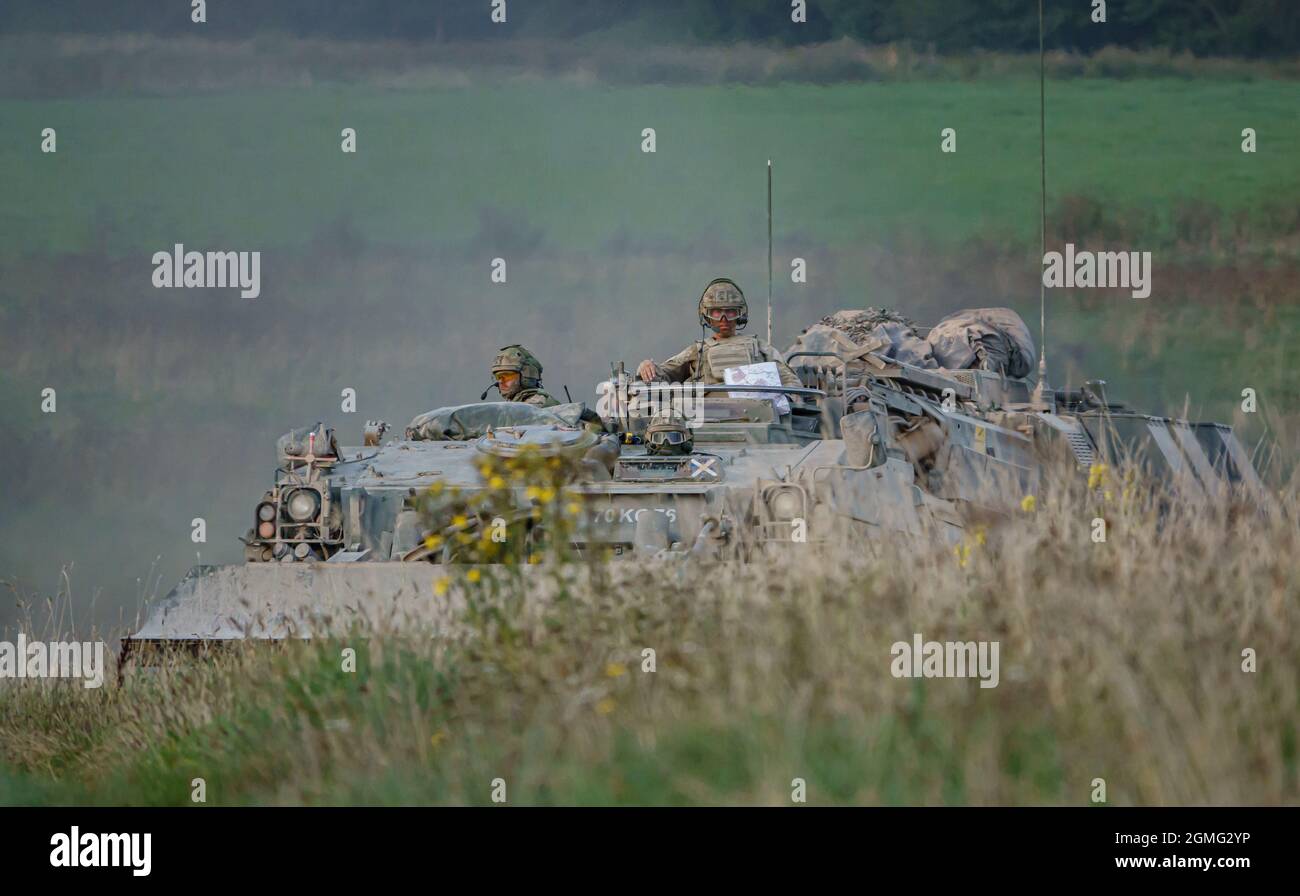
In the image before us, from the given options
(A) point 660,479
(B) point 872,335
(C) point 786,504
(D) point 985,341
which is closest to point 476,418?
(A) point 660,479

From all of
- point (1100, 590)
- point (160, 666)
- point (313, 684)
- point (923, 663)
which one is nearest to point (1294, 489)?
point (1100, 590)

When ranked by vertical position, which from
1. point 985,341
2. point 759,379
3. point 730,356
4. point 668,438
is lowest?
point 668,438

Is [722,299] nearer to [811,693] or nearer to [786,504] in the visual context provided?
[786,504]

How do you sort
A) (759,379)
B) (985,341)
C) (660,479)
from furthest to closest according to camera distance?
(985,341) → (759,379) → (660,479)

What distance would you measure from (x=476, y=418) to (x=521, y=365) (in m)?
2.57

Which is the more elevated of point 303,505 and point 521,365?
point 521,365

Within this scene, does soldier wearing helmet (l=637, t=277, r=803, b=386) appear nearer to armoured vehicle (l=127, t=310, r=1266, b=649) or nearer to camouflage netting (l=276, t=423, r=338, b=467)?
armoured vehicle (l=127, t=310, r=1266, b=649)

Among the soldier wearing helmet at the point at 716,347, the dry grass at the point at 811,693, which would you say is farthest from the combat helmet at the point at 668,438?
the dry grass at the point at 811,693

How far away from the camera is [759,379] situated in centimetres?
1203

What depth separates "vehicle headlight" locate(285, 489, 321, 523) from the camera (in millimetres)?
10234

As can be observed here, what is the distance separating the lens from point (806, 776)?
5.89m

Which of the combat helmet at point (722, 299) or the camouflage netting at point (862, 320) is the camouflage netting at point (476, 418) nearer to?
the combat helmet at point (722, 299)

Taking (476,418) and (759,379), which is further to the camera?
(476,418)

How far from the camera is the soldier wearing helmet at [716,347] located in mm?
12992
